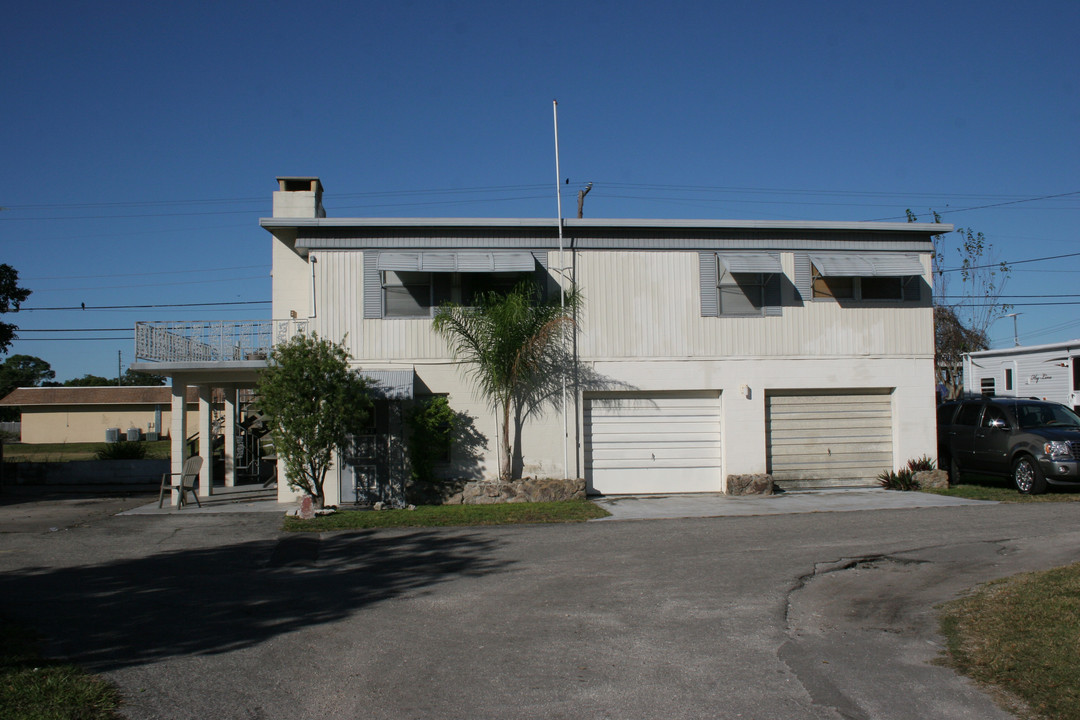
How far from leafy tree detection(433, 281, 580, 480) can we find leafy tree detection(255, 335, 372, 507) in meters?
2.48

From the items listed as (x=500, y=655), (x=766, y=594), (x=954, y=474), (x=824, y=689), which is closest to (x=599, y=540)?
(x=766, y=594)

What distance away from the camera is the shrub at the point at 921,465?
55.9 ft

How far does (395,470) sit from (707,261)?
7481 mm

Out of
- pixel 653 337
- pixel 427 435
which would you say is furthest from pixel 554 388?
pixel 427 435

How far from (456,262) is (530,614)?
968 centimetres

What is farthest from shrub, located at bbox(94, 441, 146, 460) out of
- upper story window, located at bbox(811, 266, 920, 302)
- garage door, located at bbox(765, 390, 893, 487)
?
upper story window, located at bbox(811, 266, 920, 302)

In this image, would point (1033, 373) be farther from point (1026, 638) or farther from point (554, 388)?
point (1026, 638)

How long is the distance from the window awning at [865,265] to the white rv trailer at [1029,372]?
45.4ft

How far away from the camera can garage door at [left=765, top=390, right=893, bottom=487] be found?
56.1ft

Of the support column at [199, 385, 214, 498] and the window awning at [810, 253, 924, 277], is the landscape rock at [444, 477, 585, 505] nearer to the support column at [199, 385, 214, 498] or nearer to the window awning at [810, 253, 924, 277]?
the support column at [199, 385, 214, 498]

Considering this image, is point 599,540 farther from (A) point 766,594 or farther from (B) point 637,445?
(B) point 637,445

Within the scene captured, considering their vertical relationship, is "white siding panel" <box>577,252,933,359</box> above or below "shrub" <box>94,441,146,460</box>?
above

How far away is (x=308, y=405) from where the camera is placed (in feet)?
45.4

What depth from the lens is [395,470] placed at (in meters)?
15.9
